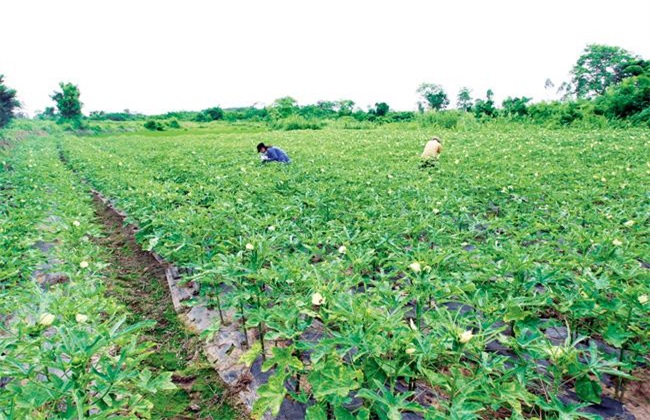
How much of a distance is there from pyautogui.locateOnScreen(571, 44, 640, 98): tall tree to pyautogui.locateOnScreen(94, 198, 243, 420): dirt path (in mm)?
40398

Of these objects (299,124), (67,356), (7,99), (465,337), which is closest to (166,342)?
(67,356)

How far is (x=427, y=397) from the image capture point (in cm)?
247

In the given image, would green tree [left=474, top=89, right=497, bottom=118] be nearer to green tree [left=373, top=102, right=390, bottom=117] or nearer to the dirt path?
green tree [left=373, top=102, right=390, bottom=117]

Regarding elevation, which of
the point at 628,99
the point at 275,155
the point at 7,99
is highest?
the point at 7,99

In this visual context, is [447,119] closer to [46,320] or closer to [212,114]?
[46,320]

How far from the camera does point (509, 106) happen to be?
83.5ft

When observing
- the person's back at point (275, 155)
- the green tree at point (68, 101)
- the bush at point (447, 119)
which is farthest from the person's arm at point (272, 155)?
the green tree at point (68, 101)

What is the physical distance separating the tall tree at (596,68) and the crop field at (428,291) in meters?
36.4

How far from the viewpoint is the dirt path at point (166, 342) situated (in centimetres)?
267

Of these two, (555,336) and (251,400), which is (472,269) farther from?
A: (251,400)

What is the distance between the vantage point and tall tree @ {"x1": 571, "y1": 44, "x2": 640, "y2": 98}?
113 feet

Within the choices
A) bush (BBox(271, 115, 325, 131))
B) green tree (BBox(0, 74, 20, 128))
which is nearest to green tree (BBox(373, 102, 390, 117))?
bush (BBox(271, 115, 325, 131))

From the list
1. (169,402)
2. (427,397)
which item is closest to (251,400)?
(169,402)

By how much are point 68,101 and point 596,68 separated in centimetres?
6142
